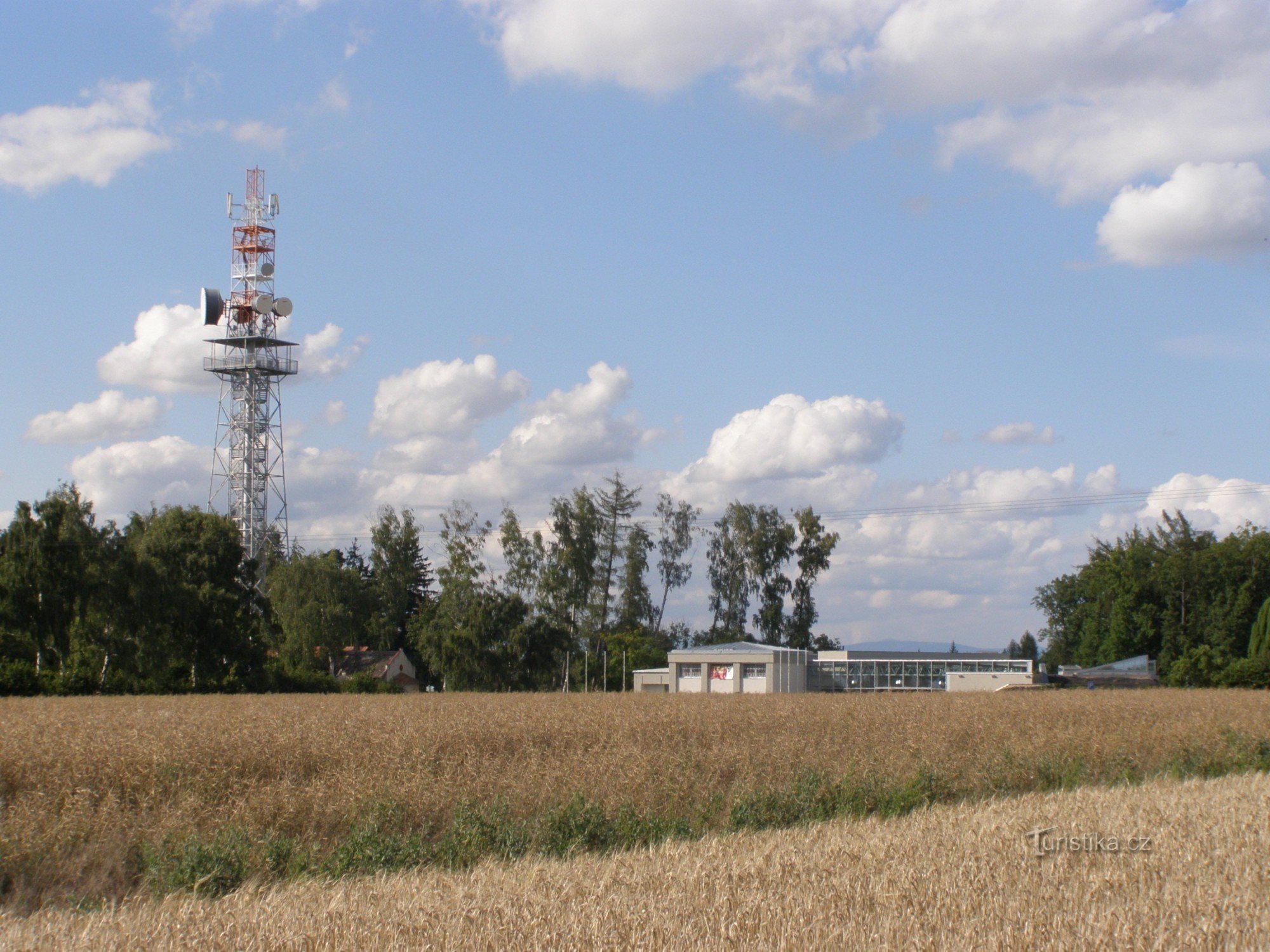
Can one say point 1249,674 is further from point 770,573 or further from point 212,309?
point 212,309

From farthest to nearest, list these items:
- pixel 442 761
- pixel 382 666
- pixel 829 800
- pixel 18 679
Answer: pixel 382 666, pixel 18 679, pixel 442 761, pixel 829 800

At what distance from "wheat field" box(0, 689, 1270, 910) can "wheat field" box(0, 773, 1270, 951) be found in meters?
4.79

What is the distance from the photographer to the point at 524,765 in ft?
62.1

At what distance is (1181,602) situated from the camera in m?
90.4

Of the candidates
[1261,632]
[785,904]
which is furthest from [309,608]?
[785,904]

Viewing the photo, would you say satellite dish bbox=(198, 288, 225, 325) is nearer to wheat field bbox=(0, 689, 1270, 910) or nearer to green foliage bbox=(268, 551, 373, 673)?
green foliage bbox=(268, 551, 373, 673)

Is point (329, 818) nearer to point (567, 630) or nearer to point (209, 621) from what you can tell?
point (209, 621)

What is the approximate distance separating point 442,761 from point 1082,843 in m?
10.9

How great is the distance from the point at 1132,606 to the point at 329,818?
299 feet

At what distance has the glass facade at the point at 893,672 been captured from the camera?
3051 inches

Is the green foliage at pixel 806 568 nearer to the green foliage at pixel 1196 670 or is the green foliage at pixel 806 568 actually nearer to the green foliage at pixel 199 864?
the green foliage at pixel 1196 670

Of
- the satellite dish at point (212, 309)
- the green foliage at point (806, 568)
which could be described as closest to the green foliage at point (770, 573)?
the green foliage at point (806, 568)

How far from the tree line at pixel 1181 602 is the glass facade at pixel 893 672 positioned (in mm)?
11825

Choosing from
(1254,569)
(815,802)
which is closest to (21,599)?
(815,802)
